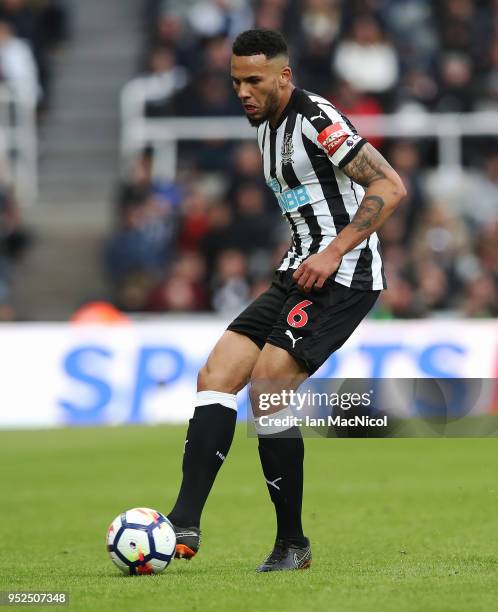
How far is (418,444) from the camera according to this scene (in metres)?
12.1

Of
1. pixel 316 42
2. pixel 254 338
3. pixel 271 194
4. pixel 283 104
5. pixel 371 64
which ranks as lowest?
pixel 271 194

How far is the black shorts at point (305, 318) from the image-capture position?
585 cm

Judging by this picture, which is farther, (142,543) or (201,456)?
(201,456)

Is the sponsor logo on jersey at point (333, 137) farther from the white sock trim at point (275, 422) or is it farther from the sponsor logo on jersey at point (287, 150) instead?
the white sock trim at point (275, 422)

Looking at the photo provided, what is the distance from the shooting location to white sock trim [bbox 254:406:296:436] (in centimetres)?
592

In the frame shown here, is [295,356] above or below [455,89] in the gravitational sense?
above

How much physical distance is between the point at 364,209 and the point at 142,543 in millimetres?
1615

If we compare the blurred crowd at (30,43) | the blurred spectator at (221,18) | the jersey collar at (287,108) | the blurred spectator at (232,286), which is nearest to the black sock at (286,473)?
the jersey collar at (287,108)

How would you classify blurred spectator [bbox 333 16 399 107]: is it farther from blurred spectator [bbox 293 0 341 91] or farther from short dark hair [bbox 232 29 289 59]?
short dark hair [bbox 232 29 289 59]

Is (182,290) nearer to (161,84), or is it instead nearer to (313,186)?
(161,84)

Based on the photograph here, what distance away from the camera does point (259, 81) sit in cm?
593

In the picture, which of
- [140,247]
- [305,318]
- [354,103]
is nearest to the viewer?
[305,318]

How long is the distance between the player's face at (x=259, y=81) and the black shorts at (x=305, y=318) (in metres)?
0.71

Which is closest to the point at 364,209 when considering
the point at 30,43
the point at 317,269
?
the point at 317,269
